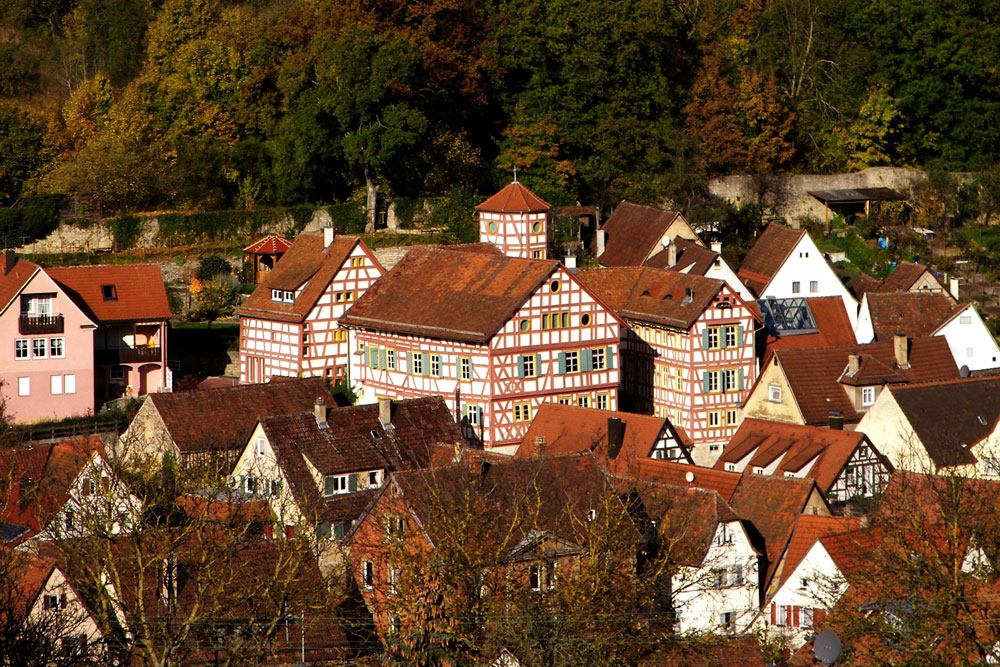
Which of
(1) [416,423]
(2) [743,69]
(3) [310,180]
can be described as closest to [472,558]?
(1) [416,423]

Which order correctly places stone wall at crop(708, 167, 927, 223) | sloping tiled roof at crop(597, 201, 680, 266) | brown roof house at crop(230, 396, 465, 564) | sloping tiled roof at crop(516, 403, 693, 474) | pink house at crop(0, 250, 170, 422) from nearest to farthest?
1. brown roof house at crop(230, 396, 465, 564)
2. sloping tiled roof at crop(516, 403, 693, 474)
3. pink house at crop(0, 250, 170, 422)
4. sloping tiled roof at crop(597, 201, 680, 266)
5. stone wall at crop(708, 167, 927, 223)

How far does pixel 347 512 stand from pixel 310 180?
23.4 meters

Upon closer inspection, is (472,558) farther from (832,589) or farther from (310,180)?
(310,180)

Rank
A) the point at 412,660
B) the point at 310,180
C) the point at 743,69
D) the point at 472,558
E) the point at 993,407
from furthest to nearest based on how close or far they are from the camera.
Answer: the point at 743,69, the point at 310,180, the point at 993,407, the point at 472,558, the point at 412,660

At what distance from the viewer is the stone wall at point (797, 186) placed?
234 ft

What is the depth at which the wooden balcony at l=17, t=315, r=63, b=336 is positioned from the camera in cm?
5394

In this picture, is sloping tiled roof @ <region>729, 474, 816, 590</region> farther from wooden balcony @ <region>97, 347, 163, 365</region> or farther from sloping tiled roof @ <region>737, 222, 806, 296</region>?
sloping tiled roof @ <region>737, 222, 806, 296</region>

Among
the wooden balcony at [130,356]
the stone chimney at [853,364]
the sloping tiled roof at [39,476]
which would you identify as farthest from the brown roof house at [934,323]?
the sloping tiled roof at [39,476]

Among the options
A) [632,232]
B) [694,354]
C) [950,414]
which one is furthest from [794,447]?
[632,232]

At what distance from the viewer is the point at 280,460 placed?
4469 centimetres

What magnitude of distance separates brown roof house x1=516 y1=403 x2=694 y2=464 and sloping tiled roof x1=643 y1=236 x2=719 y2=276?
976 cm

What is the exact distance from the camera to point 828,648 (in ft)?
111

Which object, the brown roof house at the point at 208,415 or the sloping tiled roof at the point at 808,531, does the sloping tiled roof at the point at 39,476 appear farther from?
the sloping tiled roof at the point at 808,531

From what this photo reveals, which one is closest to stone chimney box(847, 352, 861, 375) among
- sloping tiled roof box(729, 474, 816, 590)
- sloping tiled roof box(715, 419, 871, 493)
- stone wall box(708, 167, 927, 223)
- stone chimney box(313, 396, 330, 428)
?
sloping tiled roof box(715, 419, 871, 493)
